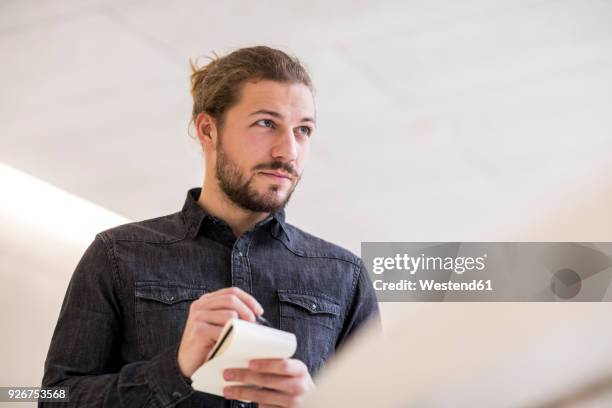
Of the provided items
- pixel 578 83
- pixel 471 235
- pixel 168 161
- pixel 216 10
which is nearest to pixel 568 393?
pixel 216 10

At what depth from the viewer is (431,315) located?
0.20 meters

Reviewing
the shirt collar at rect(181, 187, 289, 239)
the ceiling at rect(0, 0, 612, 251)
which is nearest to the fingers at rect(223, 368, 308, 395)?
the shirt collar at rect(181, 187, 289, 239)

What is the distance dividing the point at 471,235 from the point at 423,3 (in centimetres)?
120

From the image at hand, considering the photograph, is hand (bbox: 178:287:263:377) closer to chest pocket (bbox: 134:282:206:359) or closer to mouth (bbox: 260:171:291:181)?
chest pocket (bbox: 134:282:206:359)

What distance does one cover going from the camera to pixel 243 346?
0.79 meters

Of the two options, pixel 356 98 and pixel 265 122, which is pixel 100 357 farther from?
pixel 356 98

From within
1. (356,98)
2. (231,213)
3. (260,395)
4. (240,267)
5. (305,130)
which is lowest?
(260,395)

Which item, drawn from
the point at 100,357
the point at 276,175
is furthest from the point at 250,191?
the point at 100,357

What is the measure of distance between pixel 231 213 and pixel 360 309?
25 centimetres

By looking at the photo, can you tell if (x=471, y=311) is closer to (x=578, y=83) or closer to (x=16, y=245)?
(x=578, y=83)

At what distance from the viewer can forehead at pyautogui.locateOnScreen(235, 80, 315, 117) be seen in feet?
4.36

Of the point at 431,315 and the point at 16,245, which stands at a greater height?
the point at 16,245

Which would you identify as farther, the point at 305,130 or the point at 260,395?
the point at 305,130

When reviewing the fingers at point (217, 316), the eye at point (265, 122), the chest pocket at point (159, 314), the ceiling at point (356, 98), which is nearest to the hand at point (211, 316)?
the fingers at point (217, 316)
